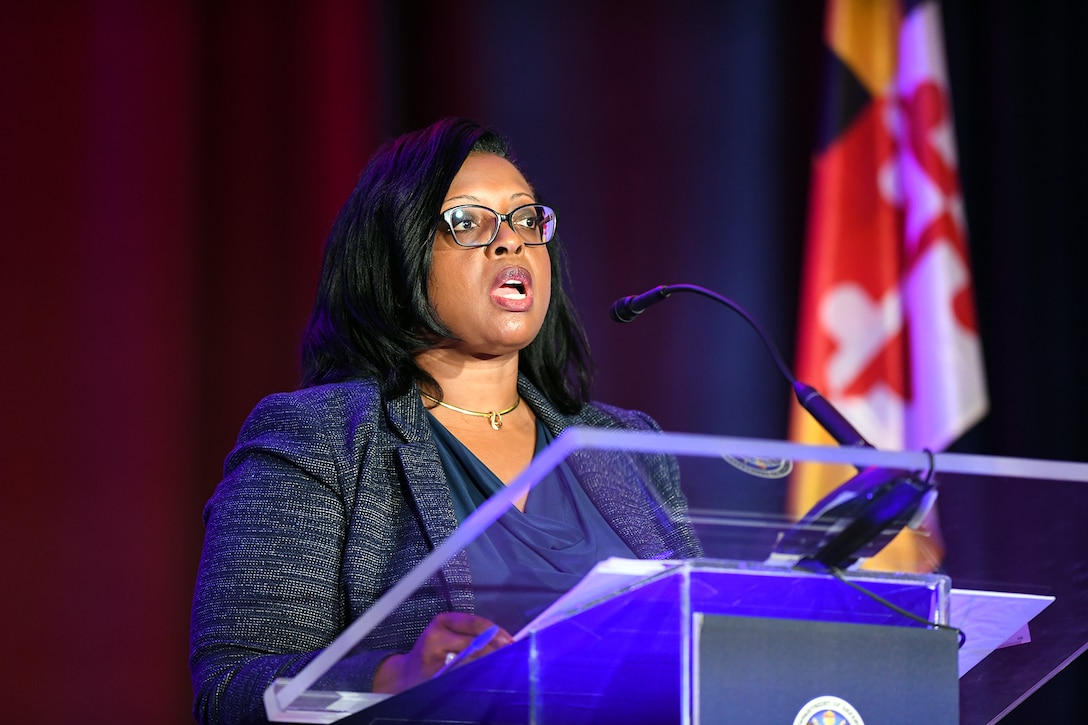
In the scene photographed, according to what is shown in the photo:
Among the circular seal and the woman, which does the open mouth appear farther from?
the circular seal

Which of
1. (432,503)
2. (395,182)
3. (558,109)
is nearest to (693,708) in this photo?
(432,503)

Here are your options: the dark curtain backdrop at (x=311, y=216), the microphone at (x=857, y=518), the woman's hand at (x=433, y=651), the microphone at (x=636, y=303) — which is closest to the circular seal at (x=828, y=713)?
the microphone at (x=857, y=518)

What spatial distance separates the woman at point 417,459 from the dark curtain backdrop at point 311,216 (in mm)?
863

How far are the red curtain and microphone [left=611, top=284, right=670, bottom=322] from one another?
51.8 inches

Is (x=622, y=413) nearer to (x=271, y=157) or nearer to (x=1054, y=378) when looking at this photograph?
(x=271, y=157)

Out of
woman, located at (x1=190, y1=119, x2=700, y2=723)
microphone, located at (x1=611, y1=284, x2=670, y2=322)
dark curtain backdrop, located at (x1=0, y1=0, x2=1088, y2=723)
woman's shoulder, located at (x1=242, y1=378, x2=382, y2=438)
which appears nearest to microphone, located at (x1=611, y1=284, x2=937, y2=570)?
woman, located at (x1=190, y1=119, x2=700, y2=723)

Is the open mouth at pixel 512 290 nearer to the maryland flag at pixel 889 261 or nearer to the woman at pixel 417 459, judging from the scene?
the woman at pixel 417 459

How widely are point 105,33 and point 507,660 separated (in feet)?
7.43

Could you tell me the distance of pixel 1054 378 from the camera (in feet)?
11.6

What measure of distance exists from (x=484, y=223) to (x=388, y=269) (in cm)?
17

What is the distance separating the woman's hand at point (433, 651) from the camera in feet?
3.71

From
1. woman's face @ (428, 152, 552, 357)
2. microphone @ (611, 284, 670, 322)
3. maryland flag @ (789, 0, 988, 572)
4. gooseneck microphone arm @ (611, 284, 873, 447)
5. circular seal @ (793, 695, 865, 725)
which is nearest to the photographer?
circular seal @ (793, 695, 865, 725)

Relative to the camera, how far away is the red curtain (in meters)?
2.73

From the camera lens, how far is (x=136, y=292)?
Result: 9.47 ft
